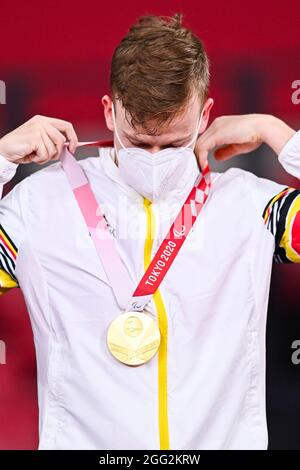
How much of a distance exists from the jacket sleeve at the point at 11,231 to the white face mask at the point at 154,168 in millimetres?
233

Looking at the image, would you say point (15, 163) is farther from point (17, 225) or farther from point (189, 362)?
point (189, 362)

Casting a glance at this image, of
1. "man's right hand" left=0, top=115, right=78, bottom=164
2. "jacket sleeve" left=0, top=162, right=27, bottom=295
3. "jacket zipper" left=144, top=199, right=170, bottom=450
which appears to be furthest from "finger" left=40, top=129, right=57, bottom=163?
"jacket zipper" left=144, top=199, right=170, bottom=450

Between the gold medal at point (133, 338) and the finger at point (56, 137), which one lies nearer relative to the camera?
the gold medal at point (133, 338)

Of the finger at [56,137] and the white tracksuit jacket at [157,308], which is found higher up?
the finger at [56,137]

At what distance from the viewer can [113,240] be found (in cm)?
180

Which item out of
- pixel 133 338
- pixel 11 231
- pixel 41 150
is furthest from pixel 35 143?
pixel 133 338

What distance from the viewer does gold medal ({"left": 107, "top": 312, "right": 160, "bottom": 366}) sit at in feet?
5.57

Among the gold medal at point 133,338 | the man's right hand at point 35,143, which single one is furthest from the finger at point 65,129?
the gold medal at point 133,338

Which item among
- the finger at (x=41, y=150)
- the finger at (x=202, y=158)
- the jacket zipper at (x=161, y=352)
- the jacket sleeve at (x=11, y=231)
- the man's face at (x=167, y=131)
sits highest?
the man's face at (x=167, y=131)

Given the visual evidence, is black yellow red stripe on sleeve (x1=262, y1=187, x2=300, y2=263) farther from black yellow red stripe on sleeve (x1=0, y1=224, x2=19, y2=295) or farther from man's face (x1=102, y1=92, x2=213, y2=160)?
black yellow red stripe on sleeve (x1=0, y1=224, x2=19, y2=295)

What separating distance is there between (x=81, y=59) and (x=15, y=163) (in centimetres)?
84

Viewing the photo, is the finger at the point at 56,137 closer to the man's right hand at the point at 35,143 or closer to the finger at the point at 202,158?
the man's right hand at the point at 35,143

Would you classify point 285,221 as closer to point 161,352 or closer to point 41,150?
point 161,352

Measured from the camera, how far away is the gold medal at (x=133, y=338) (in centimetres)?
170
